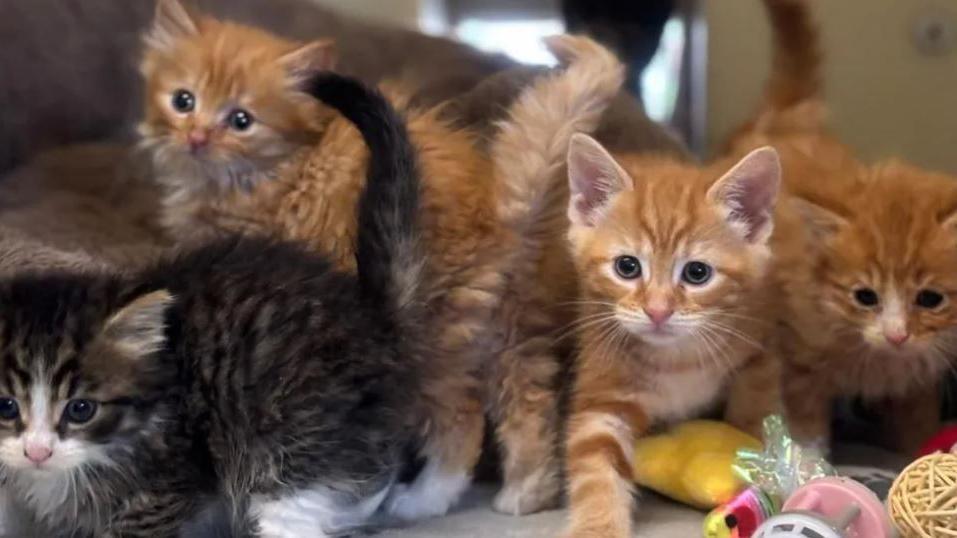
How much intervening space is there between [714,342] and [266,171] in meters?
0.77

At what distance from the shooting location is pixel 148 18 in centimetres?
237

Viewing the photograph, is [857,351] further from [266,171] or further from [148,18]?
[148,18]

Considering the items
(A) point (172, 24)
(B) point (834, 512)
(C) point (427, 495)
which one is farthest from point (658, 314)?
(A) point (172, 24)

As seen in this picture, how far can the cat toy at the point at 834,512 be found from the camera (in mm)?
1321

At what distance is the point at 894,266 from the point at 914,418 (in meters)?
0.36

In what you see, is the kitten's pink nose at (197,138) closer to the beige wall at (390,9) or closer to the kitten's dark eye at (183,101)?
the kitten's dark eye at (183,101)

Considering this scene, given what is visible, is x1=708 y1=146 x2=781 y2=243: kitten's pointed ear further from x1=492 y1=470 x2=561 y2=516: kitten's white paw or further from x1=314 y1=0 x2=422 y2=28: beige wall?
x1=314 y1=0 x2=422 y2=28: beige wall

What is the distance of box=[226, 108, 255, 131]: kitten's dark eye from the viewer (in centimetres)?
189

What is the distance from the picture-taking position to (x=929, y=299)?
1728mm

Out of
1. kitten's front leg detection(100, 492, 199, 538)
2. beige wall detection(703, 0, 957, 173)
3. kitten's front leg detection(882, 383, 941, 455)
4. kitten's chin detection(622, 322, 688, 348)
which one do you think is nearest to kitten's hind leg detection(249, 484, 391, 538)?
kitten's front leg detection(100, 492, 199, 538)

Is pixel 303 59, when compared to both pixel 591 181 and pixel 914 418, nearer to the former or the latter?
pixel 591 181

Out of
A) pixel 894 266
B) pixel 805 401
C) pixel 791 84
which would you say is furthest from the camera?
pixel 791 84

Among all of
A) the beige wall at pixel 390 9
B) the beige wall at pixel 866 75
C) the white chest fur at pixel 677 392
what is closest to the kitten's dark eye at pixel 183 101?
the white chest fur at pixel 677 392

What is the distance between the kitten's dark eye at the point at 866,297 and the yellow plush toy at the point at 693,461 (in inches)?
10.5
